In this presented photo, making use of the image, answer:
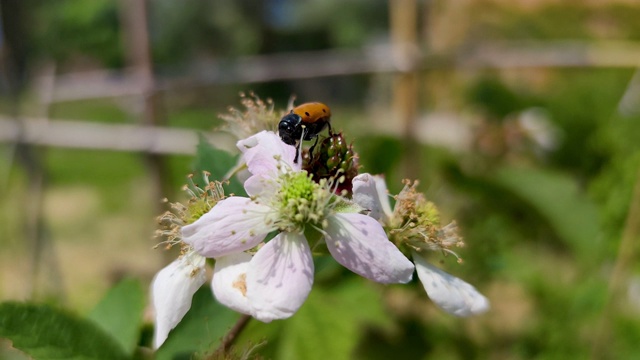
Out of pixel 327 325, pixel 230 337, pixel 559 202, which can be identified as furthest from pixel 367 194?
pixel 559 202

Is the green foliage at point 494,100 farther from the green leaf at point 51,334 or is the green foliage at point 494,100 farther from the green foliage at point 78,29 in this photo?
the green leaf at point 51,334

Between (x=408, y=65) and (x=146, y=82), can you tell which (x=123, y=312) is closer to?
(x=146, y=82)

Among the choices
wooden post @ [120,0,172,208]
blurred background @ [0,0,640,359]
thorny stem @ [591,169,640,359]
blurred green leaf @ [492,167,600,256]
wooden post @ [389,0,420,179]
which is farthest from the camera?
wooden post @ [389,0,420,179]

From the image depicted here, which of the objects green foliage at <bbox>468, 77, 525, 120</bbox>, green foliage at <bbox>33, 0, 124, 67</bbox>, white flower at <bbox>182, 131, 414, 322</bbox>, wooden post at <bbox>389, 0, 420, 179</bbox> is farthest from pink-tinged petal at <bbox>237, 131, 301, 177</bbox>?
green foliage at <bbox>33, 0, 124, 67</bbox>

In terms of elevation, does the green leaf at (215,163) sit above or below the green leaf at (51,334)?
above

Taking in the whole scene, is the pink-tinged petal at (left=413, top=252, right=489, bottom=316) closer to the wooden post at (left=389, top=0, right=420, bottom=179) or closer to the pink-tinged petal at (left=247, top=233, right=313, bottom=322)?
the pink-tinged petal at (left=247, top=233, right=313, bottom=322)

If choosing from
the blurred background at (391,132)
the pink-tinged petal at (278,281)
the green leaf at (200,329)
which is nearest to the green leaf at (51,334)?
the green leaf at (200,329)
